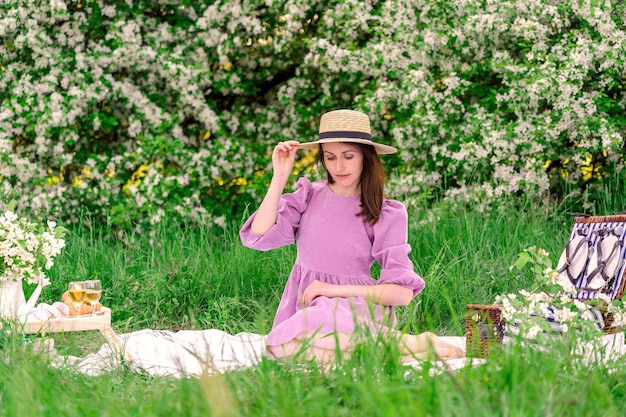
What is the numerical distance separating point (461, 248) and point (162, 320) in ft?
6.67

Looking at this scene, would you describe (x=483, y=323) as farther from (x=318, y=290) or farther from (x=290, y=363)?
(x=290, y=363)

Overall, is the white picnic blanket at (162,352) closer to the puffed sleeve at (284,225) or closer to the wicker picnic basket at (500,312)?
the wicker picnic basket at (500,312)

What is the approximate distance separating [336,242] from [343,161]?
0.38m

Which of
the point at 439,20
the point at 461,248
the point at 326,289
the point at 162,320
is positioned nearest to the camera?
the point at 326,289

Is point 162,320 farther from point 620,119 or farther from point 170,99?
point 620,119

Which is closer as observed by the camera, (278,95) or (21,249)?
(21,249)

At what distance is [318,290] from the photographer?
386cm

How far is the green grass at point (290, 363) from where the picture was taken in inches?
91.8

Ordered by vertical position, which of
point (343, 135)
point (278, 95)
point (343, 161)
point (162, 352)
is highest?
point (278, 95)

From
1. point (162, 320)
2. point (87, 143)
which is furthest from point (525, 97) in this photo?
point (87, 143)

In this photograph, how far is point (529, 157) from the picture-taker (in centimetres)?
653

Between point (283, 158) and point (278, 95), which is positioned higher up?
point (278, 95)

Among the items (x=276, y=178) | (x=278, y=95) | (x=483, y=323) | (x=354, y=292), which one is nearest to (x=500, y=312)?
(x=483, y=323)

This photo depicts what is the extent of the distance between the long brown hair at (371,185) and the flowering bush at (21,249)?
4.96 feet
